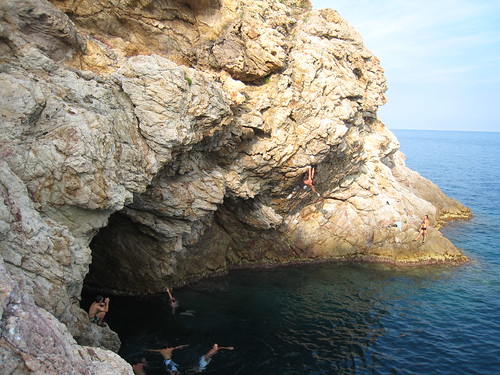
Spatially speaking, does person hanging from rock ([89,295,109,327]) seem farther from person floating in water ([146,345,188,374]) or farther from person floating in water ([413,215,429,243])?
person floating in water ([413,215,429,243])

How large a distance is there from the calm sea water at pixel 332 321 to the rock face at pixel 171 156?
228 centimetres

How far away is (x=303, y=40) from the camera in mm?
26312

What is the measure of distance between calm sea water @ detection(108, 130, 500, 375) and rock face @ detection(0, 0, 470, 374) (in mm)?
2285

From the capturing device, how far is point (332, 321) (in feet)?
71.7

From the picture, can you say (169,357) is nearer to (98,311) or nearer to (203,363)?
(203,363)

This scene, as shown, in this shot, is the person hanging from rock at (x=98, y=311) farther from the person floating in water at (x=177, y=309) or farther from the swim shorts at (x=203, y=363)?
the person floating in water at (x=177, y=309)

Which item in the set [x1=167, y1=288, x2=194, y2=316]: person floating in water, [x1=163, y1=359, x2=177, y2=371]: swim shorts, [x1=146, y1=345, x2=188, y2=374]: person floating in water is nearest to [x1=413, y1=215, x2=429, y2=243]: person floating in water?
[x1=167, y1=288, x2=194, y2=316]: person floating in water

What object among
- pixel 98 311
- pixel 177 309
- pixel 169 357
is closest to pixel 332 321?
pixel 177 309

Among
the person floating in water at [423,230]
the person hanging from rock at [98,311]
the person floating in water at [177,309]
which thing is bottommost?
the person floating in water at [177,309]

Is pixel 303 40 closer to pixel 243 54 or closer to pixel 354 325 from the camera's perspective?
pixel 243 54

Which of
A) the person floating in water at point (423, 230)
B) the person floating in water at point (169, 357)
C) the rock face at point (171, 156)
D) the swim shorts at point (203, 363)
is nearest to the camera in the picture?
the rock face at point (171, 156)

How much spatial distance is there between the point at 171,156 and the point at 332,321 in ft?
44.8

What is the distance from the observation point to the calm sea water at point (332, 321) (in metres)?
18.1

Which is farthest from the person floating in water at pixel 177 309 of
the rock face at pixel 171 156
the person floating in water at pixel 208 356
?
the person floating in water at pixel 208 356
